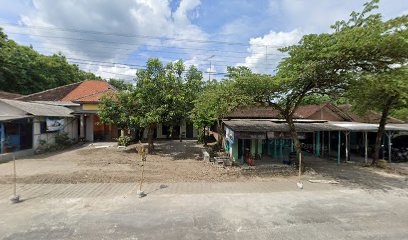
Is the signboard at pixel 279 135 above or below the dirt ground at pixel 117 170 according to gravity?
above

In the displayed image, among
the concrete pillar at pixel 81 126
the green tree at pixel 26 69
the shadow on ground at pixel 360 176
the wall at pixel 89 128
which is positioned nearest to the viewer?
the shadow on ground at pixel 360 176

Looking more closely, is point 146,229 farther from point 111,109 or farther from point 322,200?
point 111,109

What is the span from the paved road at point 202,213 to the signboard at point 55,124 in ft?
30.0

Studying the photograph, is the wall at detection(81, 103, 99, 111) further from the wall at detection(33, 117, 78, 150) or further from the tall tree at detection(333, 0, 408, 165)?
the tall tree at detection(333, 0, 408, 165)

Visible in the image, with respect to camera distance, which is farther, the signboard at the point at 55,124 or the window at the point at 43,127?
the signboard at the point at 55,124

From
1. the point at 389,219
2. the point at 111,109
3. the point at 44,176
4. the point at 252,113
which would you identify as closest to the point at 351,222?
the point at 389,219

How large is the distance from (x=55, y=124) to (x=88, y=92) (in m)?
7.29

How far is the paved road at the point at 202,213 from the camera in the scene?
16.9 feet

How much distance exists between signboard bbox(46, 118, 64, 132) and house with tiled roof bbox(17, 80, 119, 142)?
8.02 ft

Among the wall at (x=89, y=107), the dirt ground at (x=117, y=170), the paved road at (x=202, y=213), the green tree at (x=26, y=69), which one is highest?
the green tree at (x=26, y=69)

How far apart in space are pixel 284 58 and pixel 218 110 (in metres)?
4.39

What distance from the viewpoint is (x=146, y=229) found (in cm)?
528

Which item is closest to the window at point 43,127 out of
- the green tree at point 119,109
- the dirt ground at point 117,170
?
the dirt ground at point 117,170

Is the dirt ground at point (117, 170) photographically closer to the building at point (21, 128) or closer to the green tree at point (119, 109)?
the building at point (21, 128)
